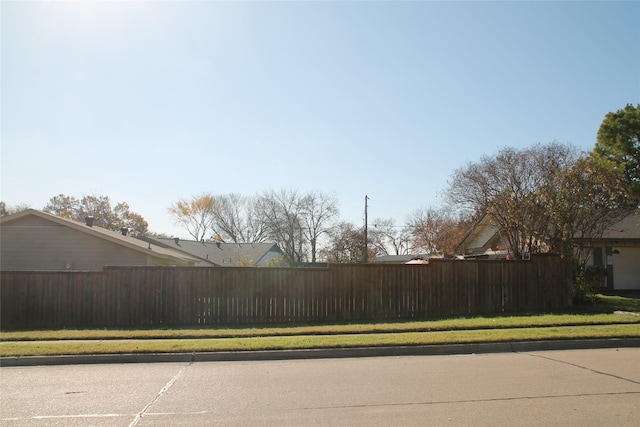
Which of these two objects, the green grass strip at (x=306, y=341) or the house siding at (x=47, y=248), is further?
the house siding at (x=47, y=248)

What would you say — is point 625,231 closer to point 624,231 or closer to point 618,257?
point 624,231

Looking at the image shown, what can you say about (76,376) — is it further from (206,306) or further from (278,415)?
(206,306)

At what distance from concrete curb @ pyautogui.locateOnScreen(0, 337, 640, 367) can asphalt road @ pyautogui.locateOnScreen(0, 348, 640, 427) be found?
33cm

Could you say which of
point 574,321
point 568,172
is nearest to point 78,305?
point 574,321

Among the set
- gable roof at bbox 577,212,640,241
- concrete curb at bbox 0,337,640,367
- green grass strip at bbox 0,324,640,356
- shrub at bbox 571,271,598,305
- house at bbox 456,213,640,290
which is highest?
gable roof at bbox 577,212,640,241

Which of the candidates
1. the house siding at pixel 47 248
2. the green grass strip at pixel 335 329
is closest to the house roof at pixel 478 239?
the green grass strip at pixel 335 329

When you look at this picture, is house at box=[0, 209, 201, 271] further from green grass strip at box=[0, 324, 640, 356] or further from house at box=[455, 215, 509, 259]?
house at box=[455, 215, 509, 259]

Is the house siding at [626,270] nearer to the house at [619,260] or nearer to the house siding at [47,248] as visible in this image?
the house at [619,260]

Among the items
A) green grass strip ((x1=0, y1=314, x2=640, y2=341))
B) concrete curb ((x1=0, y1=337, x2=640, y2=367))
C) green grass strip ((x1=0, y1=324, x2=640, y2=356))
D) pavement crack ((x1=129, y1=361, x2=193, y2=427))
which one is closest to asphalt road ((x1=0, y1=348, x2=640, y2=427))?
pavement crack ((x1=129, y1=361, x2=193, y2=427))

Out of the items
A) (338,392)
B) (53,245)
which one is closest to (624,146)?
(338,392)

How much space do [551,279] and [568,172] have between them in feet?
13.6

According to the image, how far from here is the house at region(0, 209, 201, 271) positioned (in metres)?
23.2

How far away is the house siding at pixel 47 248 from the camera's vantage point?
76.0 feet

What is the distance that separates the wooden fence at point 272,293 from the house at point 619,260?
9543 mm
